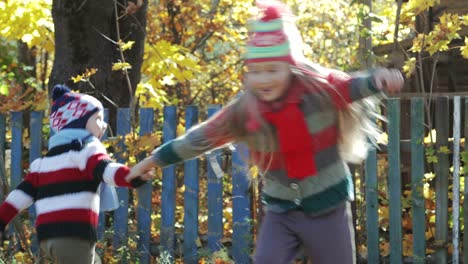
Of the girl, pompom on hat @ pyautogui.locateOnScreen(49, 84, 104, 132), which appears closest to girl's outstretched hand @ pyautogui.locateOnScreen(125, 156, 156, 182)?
the girl

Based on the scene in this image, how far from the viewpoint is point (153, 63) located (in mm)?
7320

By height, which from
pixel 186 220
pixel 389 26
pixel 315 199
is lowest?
pixel 186 220

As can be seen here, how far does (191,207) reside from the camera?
5.64 m

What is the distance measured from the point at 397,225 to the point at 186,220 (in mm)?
1417

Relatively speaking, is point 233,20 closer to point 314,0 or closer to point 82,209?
point 314,0

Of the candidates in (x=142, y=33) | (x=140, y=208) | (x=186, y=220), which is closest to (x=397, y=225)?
(x=186, y=220)

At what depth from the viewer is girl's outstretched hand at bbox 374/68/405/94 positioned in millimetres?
3143

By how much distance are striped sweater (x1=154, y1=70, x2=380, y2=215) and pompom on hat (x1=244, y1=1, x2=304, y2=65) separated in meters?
0.18

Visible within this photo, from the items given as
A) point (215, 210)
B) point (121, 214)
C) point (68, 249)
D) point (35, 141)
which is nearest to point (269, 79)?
point (68, 249)

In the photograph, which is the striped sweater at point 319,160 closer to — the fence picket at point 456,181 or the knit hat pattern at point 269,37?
the knit hat pattern at point 269,37

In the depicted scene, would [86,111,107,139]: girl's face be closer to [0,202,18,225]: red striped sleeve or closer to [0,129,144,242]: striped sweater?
[0,129,144,242]: striped sweater

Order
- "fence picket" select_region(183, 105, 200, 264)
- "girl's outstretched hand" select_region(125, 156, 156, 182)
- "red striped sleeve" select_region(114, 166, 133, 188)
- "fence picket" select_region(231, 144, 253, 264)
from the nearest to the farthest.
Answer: "girl's outstretched hand" select_region(125, 156, 156, 182) → "red striped sleeve" select_region(114, 166, 133, 188) → "fence picket" select_region(231, 144, 253, 264) → "fence picket" select_region(183, 105, 200, 264)

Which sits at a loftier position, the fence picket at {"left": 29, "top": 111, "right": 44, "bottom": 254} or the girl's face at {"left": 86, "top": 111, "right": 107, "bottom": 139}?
the girl's face at {"left": 86, "top": 111, "right": 107, "bottom": 139}

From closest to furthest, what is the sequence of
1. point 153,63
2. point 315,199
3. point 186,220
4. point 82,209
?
1. point 315,199
2. point 82,209
3. point 186,220
4. point 153,63
